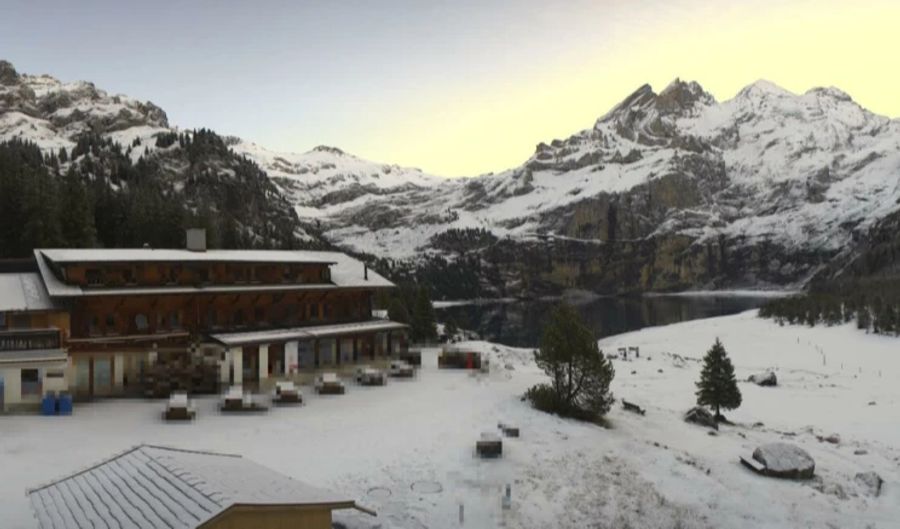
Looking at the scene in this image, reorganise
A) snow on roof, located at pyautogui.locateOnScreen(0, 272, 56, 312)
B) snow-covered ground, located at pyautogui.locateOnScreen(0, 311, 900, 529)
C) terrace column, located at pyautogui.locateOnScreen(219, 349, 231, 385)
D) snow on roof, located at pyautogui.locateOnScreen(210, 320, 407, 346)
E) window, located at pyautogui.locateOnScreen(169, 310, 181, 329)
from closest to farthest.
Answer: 1. snow-covered ground, located at pyautogui.locateOnScreen(0, 311, 900, 529)
2. snow on roof, located at pyautogui.locateOnScreen(0, 272, 56, 312)
3. terrace column, located at pyautogui.locateOnScreen(219, 349, 231, 385)
4. snow on roof, located at pyautogui.locateOnScreen(210, 320, 407, 346)
5. window, located at pyautogui.locateOnScreen(169, 310, 181, 329)

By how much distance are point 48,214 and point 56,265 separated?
1575 inches

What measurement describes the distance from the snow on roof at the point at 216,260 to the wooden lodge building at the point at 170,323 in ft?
0.34

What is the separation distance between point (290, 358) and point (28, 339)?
1648cm

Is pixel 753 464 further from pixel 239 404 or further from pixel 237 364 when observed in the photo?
pixel 237 364

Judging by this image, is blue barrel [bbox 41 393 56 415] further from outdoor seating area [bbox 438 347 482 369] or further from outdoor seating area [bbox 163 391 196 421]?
outdoor seating area [bbox 438 347 482 369]

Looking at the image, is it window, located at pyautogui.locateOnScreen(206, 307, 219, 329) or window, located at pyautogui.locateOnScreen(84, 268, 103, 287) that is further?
window, located at pyautogui.locateOnScreen(206, 307, 219, 329)

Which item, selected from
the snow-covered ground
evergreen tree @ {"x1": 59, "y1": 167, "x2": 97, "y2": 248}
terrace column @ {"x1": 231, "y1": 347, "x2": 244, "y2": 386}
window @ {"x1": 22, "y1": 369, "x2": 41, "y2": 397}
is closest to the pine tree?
the snow-covered ground

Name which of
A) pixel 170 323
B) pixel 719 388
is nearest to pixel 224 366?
pixel 170 323

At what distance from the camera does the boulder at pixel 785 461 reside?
30797mm

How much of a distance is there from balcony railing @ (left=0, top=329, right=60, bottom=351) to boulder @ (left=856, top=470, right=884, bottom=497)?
44.2m

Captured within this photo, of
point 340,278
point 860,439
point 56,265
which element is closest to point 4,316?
point 56,265

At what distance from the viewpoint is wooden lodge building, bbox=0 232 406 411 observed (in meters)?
37.3

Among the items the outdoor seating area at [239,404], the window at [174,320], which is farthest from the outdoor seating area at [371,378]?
the window at [174,320]

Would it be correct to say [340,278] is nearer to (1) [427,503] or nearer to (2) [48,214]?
(1) [427,503]
